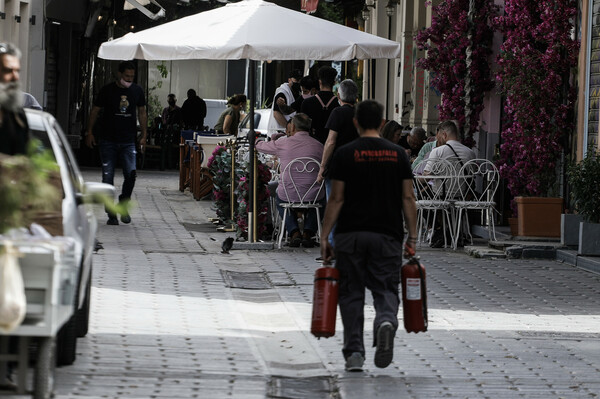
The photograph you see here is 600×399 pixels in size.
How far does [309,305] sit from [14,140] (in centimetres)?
450

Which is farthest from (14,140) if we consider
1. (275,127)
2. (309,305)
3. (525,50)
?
(275,127)

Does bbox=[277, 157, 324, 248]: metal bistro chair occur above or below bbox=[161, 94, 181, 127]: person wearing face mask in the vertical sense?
below

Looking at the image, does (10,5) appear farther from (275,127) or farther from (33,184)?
(33,184)

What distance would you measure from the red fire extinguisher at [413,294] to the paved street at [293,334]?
31cm

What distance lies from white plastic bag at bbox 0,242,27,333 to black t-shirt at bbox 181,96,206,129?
26.4 meters

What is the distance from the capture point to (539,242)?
16.6 m

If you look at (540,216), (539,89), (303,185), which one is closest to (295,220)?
(303,185)

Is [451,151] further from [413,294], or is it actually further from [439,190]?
[413,294]

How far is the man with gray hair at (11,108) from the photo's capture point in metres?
7.45

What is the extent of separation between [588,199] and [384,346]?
23.9ft

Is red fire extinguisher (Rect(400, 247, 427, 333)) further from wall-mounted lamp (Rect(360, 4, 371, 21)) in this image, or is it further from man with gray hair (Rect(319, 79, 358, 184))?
wall-mounted lamp (Rect(360, 4, 371, 21))

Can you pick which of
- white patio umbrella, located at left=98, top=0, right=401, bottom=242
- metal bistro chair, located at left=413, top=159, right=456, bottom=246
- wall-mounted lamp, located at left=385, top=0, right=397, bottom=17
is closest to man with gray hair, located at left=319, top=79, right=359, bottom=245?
white patio umbrella, located at left=98, top=0, right=401, bottom=242

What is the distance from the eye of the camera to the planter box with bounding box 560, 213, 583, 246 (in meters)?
16.2

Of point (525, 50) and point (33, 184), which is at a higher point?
point (525, 50)
